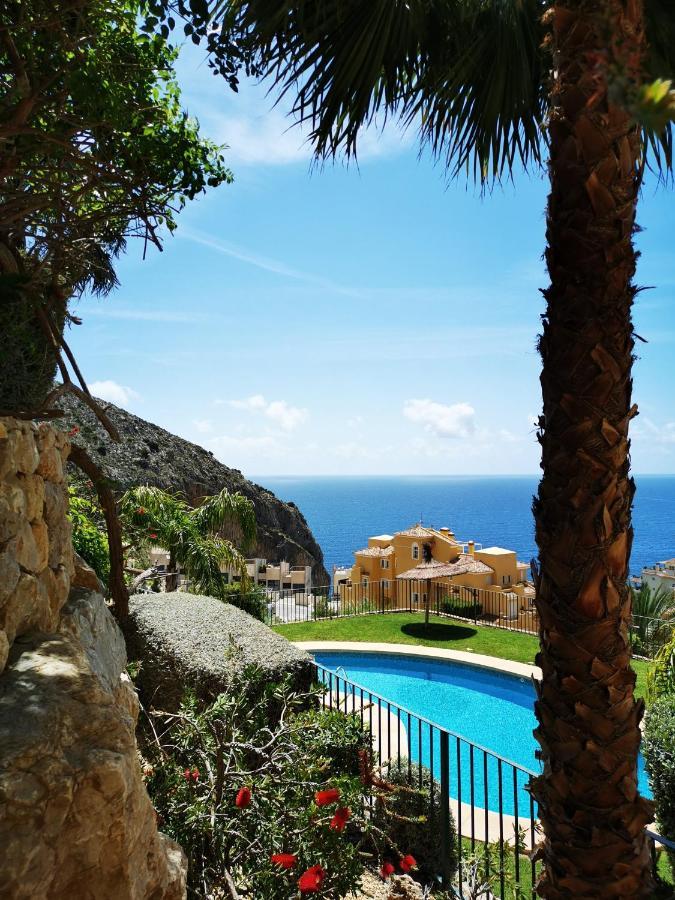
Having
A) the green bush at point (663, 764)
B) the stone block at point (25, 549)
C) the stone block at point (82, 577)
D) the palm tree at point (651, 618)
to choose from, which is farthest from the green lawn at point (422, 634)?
the stone block at point (25, 549)

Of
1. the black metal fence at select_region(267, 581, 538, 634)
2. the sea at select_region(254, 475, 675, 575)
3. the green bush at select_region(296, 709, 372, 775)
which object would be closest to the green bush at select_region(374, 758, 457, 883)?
the green bush at select_region(296, 709, 372, 775)

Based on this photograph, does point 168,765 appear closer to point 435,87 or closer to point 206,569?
point 435,87

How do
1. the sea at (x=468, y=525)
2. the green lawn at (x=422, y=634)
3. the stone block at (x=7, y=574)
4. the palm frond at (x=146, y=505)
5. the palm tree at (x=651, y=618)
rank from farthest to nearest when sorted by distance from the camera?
the sea at (x=468, y=525) < the green lawn at (x=422, y=634) < the palm tree at (x=651, y=618) < the palm frond at (x=146, y=505) < the stone block at (x=7, y=574)

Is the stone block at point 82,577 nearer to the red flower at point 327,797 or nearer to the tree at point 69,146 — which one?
the tree at point 69,146

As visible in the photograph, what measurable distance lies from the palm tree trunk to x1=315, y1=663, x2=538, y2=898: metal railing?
1.43 ft

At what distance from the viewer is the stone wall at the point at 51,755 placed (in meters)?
2.02

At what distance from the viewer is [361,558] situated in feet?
85.1

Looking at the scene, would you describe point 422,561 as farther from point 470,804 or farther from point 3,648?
point 3,648

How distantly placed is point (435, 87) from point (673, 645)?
5.70 meters

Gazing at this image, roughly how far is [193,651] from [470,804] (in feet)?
10.8

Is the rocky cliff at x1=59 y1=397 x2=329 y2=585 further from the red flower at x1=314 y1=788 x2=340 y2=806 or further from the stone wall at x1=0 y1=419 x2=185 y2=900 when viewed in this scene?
the red flower at x1=314 y1=788 x2=340 y2=806

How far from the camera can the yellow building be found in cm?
2189

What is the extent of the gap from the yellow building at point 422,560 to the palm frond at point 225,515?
288 inches

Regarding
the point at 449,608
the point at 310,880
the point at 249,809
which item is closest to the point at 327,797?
the point at 310,880
